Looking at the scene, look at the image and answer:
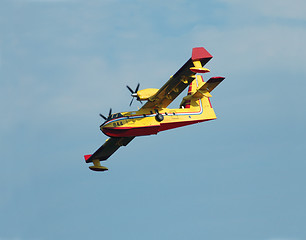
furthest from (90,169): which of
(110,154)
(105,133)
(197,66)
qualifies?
(197,66)

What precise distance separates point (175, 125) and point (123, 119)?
5389 mm

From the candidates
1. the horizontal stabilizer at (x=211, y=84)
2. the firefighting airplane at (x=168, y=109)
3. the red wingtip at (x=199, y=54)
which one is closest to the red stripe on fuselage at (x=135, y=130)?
the firefighting airplane at (x=168, y=109)

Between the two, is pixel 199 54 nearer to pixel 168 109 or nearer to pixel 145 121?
pixel 168 109

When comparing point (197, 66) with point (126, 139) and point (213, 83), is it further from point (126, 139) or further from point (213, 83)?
point (126, 139)

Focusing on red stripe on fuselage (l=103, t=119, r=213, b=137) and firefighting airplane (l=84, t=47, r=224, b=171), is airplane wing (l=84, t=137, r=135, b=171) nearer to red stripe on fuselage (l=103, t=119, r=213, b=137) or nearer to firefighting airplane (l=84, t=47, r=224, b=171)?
firefighting airplane (l=84, t=47, r=224, b=171)

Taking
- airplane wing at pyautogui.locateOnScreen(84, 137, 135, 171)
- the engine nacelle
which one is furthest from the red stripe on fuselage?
airplane wing at pyautogui.locateOnScreen(84, 137, 135, 171)

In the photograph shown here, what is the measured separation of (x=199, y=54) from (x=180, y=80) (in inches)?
121

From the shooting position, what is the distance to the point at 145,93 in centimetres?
5744

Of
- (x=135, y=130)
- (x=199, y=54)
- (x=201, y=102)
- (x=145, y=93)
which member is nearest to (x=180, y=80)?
(x=199, y=54)

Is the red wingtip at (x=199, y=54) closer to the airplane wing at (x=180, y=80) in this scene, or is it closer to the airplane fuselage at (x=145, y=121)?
the airplane wing at (x=180, y=80)

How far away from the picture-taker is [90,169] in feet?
215

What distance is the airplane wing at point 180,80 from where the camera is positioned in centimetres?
5538

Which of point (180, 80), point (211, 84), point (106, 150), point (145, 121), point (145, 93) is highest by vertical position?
point (211, 84)

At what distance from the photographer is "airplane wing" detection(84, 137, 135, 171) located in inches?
2504
